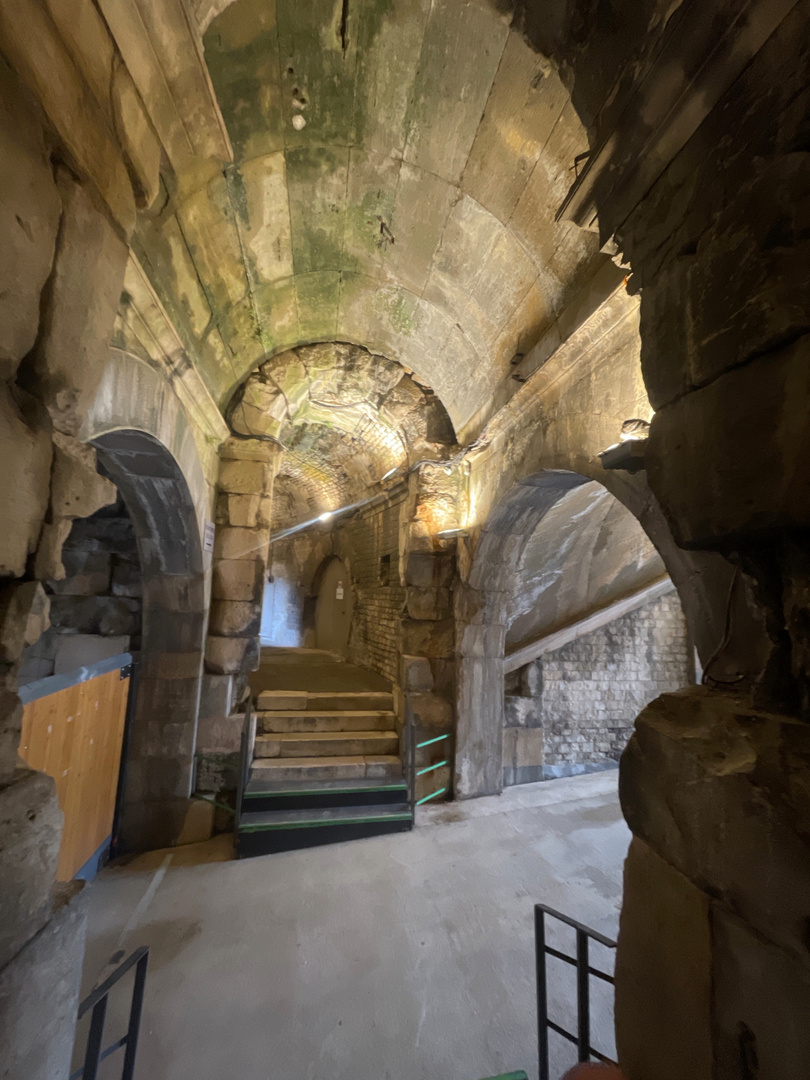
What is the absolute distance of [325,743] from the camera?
5039mm

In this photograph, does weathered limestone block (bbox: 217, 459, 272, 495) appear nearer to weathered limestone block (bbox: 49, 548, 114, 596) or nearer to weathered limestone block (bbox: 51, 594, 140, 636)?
weathered limestone block (bbox: 49, 548, 114, 596)

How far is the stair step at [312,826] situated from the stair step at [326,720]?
3.12ft

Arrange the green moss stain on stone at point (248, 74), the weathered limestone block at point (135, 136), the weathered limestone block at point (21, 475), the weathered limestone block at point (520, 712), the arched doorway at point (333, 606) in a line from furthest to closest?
the arched doorway at point (333, 606) → the weathered limestone block at point (520, 712) → the green moss stain on stone at point (248, 74) → the weathered limestone block at point (135, 136) → the weathered limestone block at point (21, 475)

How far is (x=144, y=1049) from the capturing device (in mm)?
2316

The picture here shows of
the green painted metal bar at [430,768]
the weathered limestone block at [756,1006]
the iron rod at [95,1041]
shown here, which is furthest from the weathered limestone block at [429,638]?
the weathered limestone block at [756,1006]

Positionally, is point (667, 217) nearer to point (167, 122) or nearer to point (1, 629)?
point (1, 629)

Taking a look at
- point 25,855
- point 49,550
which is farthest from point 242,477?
point 25,855

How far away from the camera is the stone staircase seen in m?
4.19

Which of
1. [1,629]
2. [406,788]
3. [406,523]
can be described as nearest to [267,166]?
[1,629]

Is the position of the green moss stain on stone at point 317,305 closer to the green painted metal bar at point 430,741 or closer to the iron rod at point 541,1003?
the green painted metal bar at point 430,741

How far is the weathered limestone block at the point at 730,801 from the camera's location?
791 mm

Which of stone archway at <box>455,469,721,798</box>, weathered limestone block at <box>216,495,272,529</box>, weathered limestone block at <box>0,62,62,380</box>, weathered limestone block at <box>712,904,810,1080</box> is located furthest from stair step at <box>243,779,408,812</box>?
weathered limestone block at <box>0,62,62,380</box>

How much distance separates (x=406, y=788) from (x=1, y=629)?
442 centimetres

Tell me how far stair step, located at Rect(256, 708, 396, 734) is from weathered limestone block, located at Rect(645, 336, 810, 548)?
16.0 feet
